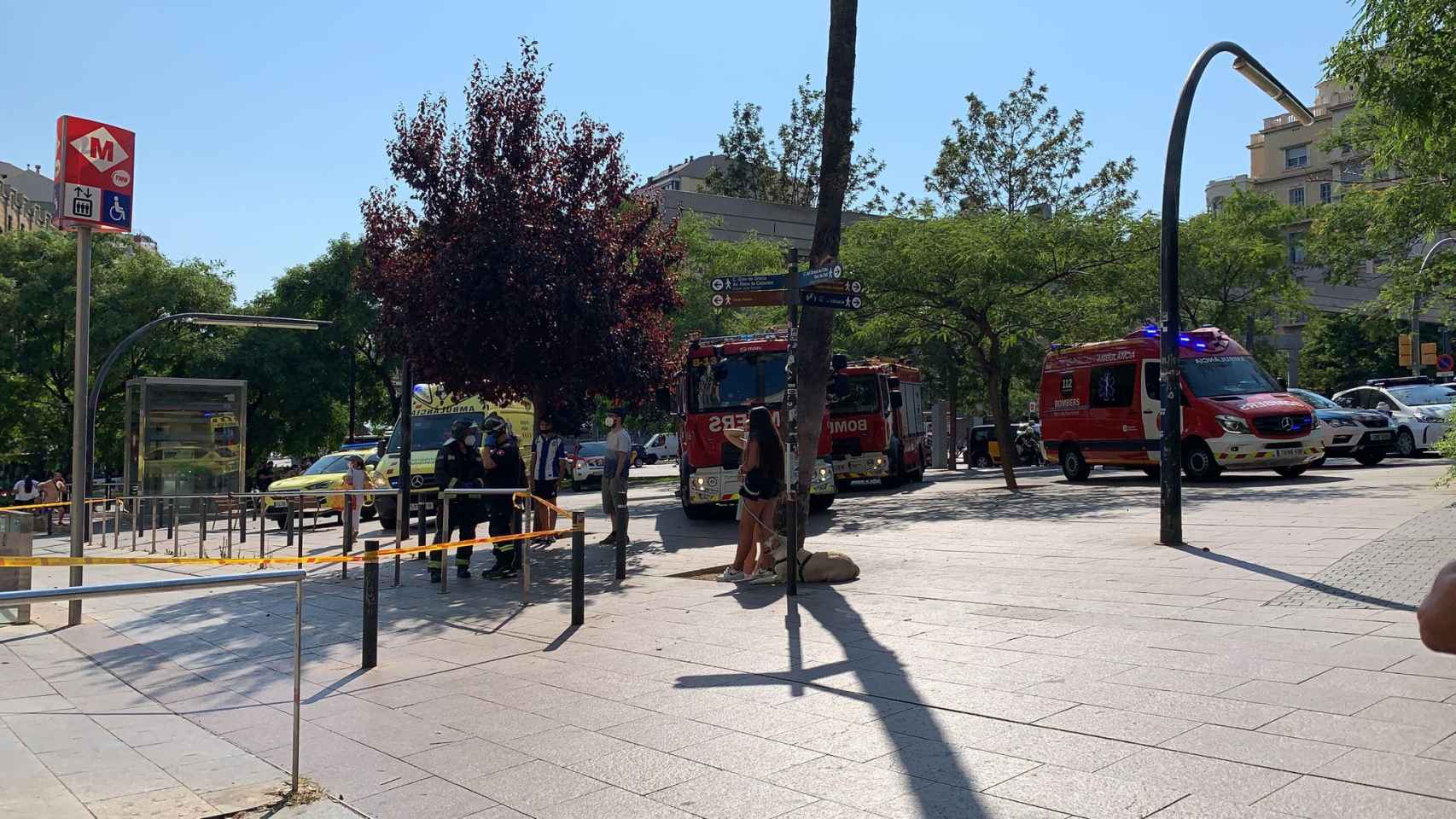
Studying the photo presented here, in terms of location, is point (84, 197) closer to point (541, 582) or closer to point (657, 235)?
point (541, 582)

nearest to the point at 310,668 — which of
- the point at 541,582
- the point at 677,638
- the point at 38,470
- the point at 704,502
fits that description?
the point at 677,638

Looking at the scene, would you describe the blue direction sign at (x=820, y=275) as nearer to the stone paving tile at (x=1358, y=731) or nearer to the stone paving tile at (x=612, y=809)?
the stone paving tile at (x=1358, y=731)

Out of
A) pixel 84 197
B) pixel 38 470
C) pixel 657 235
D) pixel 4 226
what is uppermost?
pixel 4 226

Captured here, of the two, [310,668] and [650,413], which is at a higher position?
[650,413]

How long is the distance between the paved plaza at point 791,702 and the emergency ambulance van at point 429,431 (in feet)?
34.7

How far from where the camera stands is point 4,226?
6650cm

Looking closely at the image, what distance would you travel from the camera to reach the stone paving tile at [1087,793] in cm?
425

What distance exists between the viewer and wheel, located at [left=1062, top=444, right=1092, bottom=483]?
23.4 m

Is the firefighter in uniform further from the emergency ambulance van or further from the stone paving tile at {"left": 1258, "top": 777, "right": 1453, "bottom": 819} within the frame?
the stone paving tile at {"left": 1258, "top": 777, "right": 1453, "bottom": 819}

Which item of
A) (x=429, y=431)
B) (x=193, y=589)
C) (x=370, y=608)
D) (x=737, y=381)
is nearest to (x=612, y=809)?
(x=193, y=589)

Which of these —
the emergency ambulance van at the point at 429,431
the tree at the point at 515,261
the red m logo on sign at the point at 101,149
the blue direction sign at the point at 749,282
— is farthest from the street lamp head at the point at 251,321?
the blue direction sign at the point at 749,282

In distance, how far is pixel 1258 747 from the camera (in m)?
4.86

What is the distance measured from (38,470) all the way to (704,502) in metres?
47.3

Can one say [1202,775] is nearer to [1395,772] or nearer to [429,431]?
[1395,772]
